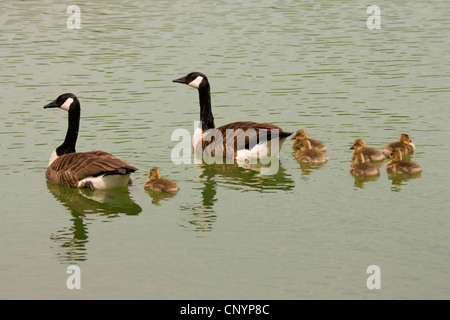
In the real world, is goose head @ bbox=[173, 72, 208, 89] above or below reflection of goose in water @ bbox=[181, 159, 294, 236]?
above

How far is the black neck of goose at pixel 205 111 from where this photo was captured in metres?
19.1

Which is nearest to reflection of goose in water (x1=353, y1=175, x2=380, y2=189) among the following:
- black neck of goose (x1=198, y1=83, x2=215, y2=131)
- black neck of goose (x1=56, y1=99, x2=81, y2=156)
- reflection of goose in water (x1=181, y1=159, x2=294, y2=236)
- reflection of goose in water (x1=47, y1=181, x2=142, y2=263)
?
reflection of goose in water (x1=181, y1=159, x2=294, y2=236)

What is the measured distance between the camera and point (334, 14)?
32375 millimetres

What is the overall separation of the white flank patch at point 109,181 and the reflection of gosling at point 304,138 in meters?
3.83

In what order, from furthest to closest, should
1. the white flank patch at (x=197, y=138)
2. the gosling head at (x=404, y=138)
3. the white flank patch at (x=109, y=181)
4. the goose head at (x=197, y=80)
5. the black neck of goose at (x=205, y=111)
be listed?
the goose head at (x=197, y=80) → the black neck of goose at (x=205, y=111) → the white flank patch at (x=197, y=138) → the gosling head at (x=404, y=138) → the white flank patch at (x=109, y=181)

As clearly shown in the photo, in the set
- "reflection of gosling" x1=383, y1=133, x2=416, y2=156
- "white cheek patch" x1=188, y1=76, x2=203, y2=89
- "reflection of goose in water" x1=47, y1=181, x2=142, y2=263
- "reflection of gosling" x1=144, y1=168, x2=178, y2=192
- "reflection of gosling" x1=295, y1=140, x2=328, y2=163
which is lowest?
"reflection of goose in water" x1=47, y1=181, x2=142, y2=263

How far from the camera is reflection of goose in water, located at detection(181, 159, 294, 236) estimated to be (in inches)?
546

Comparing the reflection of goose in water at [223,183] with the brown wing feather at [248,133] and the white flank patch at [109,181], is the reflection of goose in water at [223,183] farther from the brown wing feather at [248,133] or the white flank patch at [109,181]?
the white flank patch at [109,181]

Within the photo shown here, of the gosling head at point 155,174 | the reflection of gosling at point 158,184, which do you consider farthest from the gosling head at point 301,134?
the gosling head at point 155,174

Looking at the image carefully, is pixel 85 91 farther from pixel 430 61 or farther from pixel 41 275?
pixel 41 275

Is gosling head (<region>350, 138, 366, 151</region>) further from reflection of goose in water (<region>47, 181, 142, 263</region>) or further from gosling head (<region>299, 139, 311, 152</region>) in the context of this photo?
reflection of goose in water (<region>47, 181, 142, 263</region>)

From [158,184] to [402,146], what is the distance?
4.57m

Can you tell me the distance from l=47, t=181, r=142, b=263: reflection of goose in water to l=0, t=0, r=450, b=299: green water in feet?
0.15
